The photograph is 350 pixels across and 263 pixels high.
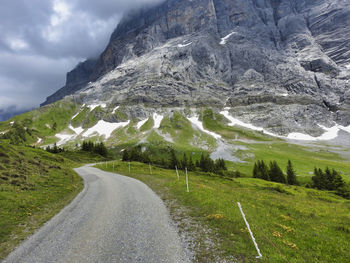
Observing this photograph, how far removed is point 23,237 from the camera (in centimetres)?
954

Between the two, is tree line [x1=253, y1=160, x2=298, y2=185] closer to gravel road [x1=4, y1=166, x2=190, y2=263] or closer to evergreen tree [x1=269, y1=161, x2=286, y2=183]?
evergreen tree [x1=269, y1=161, x2=286, y2=183]

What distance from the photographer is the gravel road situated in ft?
24.5

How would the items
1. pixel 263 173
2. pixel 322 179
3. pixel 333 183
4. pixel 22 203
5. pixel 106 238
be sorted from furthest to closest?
pixel 263 173, pixel 322 179, pixel 333 183, pixel 22 203, pixel 106 238

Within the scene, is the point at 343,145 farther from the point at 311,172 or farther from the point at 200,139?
the point at 200,139

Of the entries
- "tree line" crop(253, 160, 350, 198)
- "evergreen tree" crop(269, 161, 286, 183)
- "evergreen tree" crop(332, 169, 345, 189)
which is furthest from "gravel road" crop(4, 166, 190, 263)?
"evergreen tree" crop(269, 161, 286, 183)

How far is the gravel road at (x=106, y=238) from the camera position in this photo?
748 cm

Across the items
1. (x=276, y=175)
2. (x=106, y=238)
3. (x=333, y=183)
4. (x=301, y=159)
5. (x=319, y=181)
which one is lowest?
(x=319, y=181)

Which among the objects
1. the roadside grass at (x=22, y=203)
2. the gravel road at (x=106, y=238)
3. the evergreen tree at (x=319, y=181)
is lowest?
Result: the evergreen tree at (x=319, y=181)

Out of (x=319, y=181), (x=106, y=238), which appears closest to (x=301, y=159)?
(x=319, y=181)

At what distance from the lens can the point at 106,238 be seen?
9.20 m

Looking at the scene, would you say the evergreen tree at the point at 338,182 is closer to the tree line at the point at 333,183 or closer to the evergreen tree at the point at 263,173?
the tree line at the point at 333,183

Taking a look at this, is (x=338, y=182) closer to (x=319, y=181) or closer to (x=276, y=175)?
(x=319, y=181)

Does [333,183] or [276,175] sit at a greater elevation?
[276,175]

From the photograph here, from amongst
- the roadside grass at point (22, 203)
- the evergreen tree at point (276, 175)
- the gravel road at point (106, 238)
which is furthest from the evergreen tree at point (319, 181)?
the roadside grass at point (22, 203)
